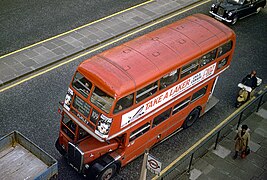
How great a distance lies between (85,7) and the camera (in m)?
25.5

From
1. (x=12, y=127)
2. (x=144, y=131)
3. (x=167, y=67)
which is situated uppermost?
(x=167, y=67)

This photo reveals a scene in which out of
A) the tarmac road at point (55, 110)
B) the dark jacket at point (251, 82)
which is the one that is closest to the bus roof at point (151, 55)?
the dark jacket at point (251, 82)

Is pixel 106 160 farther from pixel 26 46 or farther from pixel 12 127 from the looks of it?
pixel 26 46

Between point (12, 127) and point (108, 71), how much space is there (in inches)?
203

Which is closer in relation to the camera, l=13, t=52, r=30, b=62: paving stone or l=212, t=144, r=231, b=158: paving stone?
l=212, t=144, r=231, b=158: paving stone

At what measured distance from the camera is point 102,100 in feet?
46.5

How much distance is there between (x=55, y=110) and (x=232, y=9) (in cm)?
1209

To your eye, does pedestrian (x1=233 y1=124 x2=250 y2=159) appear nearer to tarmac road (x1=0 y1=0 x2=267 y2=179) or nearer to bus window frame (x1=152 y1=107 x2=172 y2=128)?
tarmac road (x1=0 y1=0 x2=267 y2=179)

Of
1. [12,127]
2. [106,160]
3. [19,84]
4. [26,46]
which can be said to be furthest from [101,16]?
[106,160]

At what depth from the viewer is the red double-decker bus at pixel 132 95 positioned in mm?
14273

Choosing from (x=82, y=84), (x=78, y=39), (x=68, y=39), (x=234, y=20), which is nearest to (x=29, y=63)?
(x=68, y=39)

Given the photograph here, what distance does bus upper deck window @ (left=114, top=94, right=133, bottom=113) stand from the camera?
14102mm

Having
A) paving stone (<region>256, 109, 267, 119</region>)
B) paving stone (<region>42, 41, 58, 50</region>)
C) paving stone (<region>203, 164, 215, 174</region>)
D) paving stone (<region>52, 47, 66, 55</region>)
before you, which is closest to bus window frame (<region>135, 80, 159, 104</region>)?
paving stone (<region>203, 164, 215, 174</region>)

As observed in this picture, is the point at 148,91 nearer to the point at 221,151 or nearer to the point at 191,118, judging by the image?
the point at 191,118
